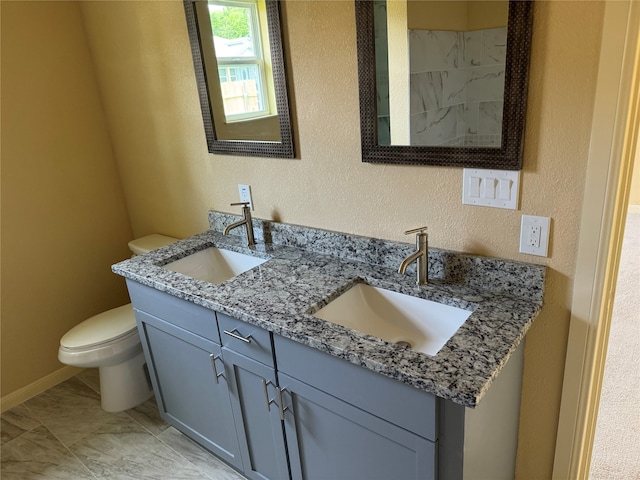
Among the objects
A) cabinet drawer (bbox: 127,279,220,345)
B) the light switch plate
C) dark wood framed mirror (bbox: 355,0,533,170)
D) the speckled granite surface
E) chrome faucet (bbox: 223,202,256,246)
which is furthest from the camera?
chrome faucet (bbox: 223,202,256,246)

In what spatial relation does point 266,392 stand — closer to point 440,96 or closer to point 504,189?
point 504,189

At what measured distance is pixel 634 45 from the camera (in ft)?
3.49

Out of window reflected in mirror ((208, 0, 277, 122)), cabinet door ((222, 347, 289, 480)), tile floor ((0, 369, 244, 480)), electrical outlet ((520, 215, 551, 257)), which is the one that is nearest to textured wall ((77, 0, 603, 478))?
electrical outlet ((520, 215, 551, 257))

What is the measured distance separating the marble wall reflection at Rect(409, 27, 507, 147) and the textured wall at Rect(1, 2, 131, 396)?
1.88 m

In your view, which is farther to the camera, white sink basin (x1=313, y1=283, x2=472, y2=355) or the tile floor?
the tile floor

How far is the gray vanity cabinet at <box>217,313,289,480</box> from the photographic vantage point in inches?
58.2

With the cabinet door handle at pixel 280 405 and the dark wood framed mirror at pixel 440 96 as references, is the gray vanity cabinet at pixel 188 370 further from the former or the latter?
the dark wood framed mirror at pixel 440 96

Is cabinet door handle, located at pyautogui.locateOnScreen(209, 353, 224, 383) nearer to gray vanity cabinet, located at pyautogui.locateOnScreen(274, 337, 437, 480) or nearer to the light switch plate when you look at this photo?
gray vanity cabinet, located at pyautogui.locateOnScreen(274, 337, 437, 480)

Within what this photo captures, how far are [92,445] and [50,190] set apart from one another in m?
1.29

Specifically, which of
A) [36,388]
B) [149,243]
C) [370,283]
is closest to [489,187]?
[370,283]

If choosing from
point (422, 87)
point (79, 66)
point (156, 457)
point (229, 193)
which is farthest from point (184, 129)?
point (156, 457)

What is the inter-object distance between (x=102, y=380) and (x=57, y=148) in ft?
3.99

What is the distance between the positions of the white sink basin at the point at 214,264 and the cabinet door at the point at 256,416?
511 millimetres

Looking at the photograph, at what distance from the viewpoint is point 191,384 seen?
1.89m
